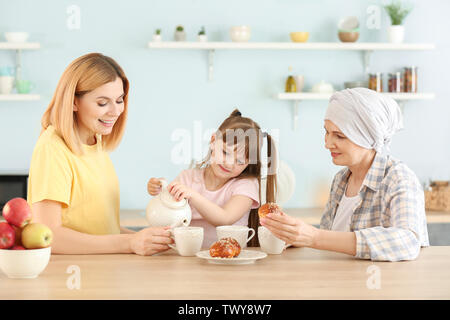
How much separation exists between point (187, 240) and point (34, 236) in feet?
1.56

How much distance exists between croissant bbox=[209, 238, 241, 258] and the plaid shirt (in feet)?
1.16

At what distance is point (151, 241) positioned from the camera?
70.2 inches

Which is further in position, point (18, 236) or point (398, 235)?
point (398, 235)

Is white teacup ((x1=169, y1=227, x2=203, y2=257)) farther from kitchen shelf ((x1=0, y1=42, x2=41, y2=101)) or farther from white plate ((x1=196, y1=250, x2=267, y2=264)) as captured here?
kitchen shelf ((x1=0, y1=42, x2=41, y2=101))

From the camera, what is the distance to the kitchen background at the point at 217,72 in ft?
12.5

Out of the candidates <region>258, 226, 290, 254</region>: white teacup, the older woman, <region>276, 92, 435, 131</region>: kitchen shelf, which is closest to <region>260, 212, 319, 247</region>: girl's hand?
the older woman

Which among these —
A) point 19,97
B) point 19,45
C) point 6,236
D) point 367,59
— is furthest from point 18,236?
point 367,59

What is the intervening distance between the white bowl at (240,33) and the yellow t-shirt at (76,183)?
6.09 feet

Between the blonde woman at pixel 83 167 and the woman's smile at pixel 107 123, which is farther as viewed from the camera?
the woman's smile at pixel 107 123

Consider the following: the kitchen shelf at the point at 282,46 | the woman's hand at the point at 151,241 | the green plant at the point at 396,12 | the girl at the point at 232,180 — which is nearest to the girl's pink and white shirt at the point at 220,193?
the girl at the point at 232,180

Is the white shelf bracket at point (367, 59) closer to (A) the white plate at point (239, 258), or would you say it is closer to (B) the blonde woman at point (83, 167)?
(B) the blonde woman at point (83, 167)

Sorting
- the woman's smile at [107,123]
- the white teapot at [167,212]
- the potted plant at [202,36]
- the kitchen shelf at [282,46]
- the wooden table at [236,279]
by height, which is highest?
the potted plant at [202,36]

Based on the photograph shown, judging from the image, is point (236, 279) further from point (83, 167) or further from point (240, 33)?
point (240, 33)

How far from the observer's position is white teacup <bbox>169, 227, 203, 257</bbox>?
1.77m
